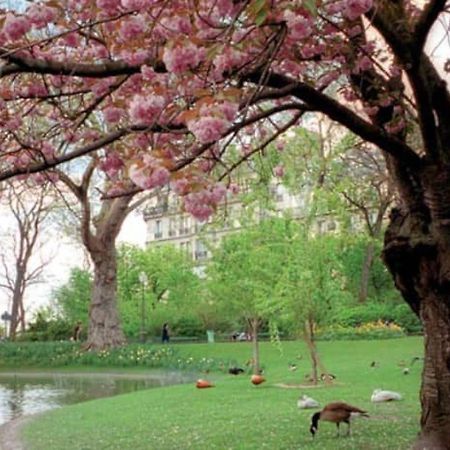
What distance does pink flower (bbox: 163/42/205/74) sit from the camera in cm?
425

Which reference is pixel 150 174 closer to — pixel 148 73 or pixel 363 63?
pixel 148 73

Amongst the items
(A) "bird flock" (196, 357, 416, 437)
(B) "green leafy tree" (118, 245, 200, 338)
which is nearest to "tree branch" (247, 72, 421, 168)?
(A) "bird flock" (196, 357, 416, 437)

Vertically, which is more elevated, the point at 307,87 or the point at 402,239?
the point at 307,87

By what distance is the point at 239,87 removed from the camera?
5035mm

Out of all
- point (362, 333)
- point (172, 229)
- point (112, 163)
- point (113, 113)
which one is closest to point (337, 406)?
point (112, 163)

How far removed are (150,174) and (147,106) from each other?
775 mm

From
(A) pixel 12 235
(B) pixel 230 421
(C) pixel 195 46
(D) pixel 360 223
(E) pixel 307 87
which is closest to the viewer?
(C) pixel 195 46

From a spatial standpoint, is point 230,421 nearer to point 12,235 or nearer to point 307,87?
point 307,87

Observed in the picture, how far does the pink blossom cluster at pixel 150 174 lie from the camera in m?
3.92

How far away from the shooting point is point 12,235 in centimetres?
4322

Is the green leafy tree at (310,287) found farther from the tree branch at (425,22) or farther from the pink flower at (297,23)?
the pink flower at (297,23)

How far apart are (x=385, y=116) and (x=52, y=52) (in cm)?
324

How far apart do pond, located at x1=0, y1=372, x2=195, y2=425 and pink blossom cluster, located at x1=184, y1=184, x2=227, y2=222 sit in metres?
9.68

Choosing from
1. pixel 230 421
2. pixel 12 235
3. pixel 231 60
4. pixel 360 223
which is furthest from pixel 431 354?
pixel 12 235
